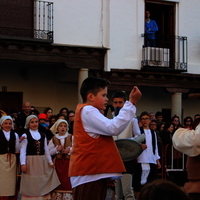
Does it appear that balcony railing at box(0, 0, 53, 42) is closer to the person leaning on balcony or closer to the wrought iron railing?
the wrought iron railing

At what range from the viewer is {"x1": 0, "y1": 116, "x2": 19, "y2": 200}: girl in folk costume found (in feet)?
29.7

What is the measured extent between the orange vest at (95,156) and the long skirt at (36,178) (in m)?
4.34

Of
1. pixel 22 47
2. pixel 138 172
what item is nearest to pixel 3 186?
pixel 138 172

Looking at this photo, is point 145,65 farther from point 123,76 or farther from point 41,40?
point 41,40

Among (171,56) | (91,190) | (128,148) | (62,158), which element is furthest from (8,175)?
(171,56)

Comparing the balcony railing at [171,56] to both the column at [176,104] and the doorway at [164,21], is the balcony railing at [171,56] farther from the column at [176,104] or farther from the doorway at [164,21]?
the column at [176,104]

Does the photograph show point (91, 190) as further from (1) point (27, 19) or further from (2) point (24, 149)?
(1) point (27, 19)

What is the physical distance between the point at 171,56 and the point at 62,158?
8.57 m

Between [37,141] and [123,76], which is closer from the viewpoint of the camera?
[37,141]

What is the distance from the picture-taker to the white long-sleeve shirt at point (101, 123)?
4.66 metres

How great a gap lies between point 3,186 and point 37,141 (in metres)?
1.00

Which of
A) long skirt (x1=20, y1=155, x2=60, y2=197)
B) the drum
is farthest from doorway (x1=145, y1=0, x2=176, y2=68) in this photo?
the drum

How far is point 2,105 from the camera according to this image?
1648 cm

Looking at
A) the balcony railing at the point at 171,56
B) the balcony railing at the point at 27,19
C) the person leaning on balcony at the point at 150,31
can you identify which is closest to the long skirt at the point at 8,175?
the balcony railing at the point at 27,19
